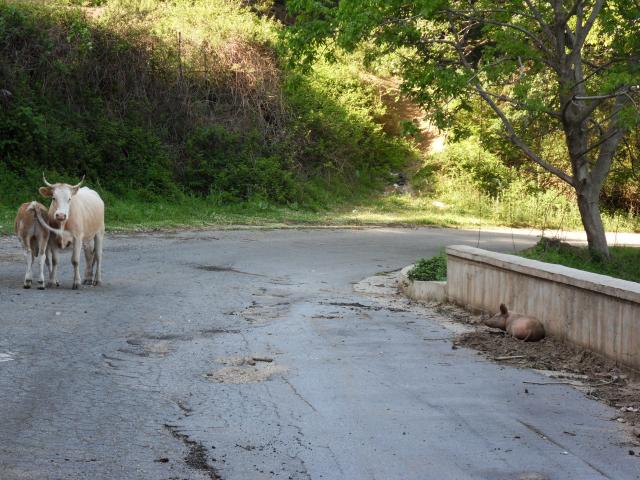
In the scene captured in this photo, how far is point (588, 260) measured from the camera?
60.2 feet

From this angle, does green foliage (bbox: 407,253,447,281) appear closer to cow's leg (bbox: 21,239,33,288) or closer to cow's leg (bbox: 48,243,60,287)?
cow's leg (bbox: 48,243,60,287)

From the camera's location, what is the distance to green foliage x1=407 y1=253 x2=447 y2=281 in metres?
14.7

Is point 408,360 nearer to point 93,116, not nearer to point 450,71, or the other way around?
point 450,71

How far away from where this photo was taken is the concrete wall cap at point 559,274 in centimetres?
873

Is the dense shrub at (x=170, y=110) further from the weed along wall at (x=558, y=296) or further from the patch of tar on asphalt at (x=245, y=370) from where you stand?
the patch of tar on asphalt at (x=245, y=370)

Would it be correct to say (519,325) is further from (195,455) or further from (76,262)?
(76,262)

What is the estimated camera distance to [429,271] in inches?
588

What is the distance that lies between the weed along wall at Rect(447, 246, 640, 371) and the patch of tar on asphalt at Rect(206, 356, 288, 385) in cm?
308

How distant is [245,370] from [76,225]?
608cm

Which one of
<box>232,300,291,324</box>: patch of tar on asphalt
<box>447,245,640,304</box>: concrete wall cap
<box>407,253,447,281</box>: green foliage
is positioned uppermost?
<box>447,245,640,304</box>: concrete wall cap

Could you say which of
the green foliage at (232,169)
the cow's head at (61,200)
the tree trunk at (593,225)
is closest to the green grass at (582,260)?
the tree trunk at (593,225)

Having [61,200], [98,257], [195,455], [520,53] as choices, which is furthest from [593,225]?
[195,455]

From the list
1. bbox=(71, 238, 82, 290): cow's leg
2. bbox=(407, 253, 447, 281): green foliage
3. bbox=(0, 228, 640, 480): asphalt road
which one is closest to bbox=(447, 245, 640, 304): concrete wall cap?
bbox=(0, 228, 640, 480): asphalt road

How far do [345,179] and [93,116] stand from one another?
10.7 meters
